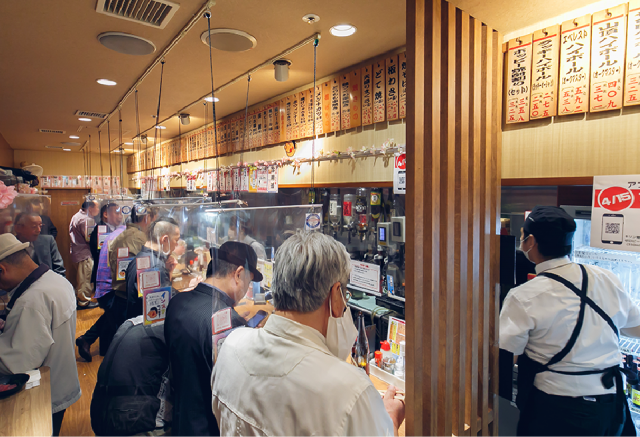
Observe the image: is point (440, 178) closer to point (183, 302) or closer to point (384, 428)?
point (384, 428)

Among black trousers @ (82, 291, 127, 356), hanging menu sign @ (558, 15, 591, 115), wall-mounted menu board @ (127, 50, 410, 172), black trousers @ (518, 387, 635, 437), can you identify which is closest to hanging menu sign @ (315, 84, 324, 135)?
wall-mounted menu board @ (127, 50, 410, 172)

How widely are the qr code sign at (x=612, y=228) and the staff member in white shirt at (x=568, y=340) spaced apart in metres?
0.19

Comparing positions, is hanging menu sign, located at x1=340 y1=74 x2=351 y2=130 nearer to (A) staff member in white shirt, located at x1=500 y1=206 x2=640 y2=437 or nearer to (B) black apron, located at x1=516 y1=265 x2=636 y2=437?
(A) staff member in white shirt, located at x1=500 y1=206 x2=640 y2=437

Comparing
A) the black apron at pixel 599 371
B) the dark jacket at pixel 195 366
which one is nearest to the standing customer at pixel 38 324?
the dark jacket at pixel 195 366

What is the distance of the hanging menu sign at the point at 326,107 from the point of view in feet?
9.78

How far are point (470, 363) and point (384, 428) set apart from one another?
2.38 ft

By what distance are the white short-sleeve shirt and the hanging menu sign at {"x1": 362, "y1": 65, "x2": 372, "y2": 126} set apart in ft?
5.13

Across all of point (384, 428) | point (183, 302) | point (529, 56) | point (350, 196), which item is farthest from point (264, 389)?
point (350, 196)

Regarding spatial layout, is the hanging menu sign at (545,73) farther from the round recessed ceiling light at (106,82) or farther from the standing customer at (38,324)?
the round recessed ceiling light at (106,82)

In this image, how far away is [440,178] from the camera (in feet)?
4.44

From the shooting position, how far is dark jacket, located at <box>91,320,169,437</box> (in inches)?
75.0

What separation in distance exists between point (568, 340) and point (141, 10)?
2872 millimetres

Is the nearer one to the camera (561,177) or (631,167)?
(631,167)

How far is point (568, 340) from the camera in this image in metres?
1.64
